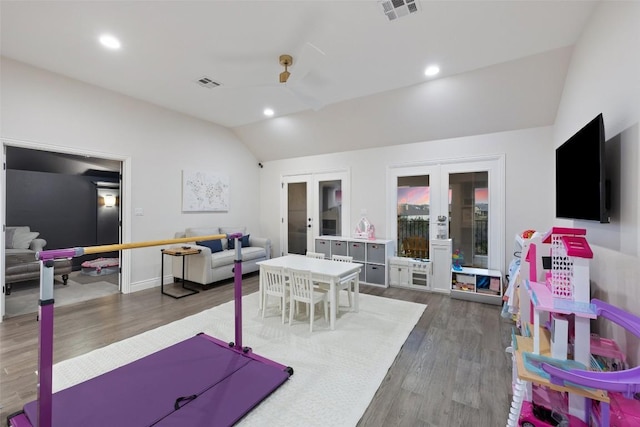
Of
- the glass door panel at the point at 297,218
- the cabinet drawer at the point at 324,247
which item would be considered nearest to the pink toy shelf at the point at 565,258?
the cabinet drawer at the point at 324,247

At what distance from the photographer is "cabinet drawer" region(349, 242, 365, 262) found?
16.5 ft

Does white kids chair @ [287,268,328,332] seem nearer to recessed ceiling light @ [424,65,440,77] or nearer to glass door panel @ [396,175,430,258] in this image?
glass door panel @ [396,175,430,258]

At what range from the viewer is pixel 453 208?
466 cm

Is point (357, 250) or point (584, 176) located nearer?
point (584, 176)

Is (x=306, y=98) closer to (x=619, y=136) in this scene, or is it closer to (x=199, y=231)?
(x=619, y=136)

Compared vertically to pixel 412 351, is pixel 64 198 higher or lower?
higher

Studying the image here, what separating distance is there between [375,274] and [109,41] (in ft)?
15.5

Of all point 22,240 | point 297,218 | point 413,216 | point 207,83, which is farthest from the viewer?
point 297,218

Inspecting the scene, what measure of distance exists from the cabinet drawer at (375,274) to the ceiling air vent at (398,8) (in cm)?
360

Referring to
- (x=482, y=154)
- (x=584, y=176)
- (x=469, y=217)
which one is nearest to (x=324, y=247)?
(x=469, y=217)

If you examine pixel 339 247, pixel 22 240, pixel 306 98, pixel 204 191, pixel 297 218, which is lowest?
pixel 339 247

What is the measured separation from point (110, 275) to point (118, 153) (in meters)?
2.68

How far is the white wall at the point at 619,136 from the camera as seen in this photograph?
1655 mm

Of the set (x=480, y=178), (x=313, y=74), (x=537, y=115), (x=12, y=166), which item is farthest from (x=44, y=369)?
(x=12, y=166)
